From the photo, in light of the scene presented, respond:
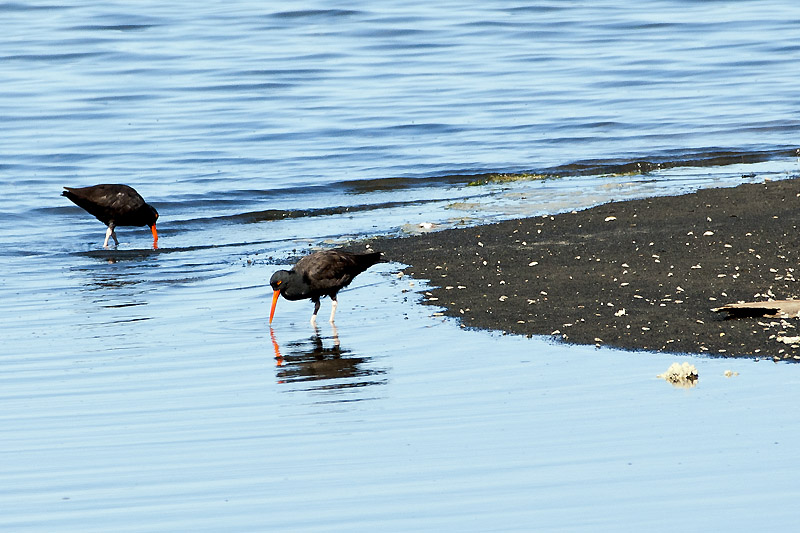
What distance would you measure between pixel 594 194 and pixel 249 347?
7291 mm

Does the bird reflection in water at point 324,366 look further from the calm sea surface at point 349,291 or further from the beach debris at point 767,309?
the beach debris at point 767,309

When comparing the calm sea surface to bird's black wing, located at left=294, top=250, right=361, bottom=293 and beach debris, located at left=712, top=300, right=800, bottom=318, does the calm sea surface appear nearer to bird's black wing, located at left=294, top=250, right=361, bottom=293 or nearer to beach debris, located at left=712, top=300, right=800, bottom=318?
bird's black wing, located at left=294, top=250, right=361, bottom=293

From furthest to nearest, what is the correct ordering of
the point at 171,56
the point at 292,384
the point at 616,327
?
the point at 171,56 < the point at 616,327 < the point at 292,384

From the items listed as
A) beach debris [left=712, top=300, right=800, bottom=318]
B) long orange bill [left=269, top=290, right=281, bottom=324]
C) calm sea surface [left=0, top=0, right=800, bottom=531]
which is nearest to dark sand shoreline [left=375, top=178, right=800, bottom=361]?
beach debris [left=712, top=300, right=800, bottom=318]

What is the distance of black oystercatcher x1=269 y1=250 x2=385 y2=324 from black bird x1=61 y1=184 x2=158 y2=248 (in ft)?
15.3

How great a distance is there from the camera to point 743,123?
67.4 ft

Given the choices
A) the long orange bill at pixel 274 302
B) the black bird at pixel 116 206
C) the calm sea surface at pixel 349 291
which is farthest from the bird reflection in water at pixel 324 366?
the black bird at pixel 116 206

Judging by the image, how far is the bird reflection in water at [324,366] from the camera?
23.5ft

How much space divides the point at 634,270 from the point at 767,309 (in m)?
1.83

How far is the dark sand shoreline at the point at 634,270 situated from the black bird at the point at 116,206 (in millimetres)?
3361

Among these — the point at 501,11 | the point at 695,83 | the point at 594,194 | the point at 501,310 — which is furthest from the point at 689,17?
the point at 501,310

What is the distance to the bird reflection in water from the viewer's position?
23.5 feet

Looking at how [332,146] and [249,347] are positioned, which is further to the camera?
[332,146]

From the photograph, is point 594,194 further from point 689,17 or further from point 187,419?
point 689,17
